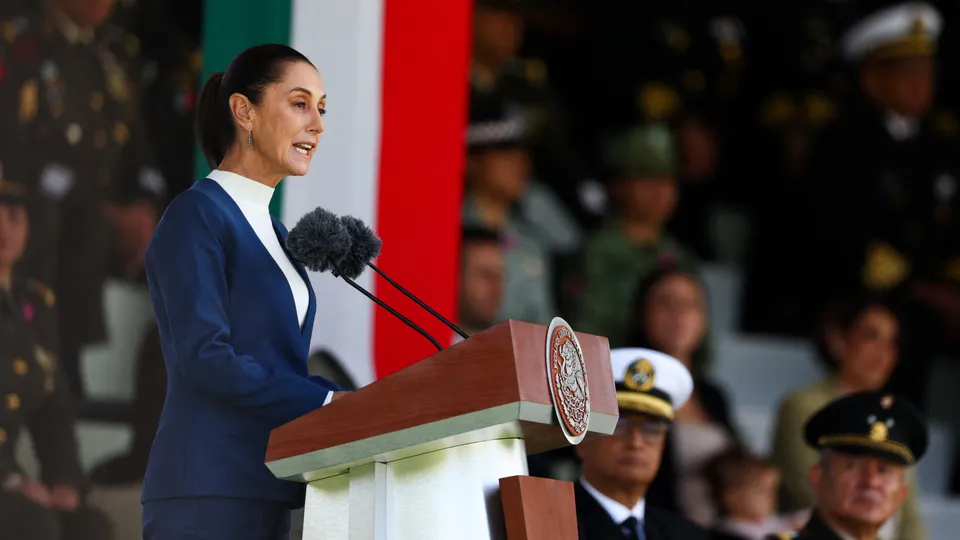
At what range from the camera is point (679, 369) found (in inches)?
115

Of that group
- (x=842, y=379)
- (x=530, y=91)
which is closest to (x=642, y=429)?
(x=842, y=379)

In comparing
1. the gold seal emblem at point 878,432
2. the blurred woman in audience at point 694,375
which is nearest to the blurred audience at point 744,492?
the blurred woman in audience at point 694,375

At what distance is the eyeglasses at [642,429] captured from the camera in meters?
2.86

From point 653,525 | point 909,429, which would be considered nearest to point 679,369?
point 653,525

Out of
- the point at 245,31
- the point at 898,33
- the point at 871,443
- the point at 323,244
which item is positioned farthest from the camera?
the point at 898,33

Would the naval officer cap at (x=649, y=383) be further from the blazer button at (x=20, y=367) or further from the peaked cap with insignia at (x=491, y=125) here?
the peaked cap with insignia at (x=491, y=125)

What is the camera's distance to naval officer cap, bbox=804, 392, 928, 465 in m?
3.12

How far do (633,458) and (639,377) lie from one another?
0.15 meters

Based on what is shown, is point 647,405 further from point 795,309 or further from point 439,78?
point 795,309

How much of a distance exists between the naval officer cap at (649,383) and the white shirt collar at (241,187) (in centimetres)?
112

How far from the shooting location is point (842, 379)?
4301mm

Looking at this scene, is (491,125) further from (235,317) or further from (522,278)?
(235,317)

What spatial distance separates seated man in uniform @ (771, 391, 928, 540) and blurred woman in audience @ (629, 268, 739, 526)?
649 millimetres

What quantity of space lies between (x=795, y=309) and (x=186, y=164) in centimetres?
267
